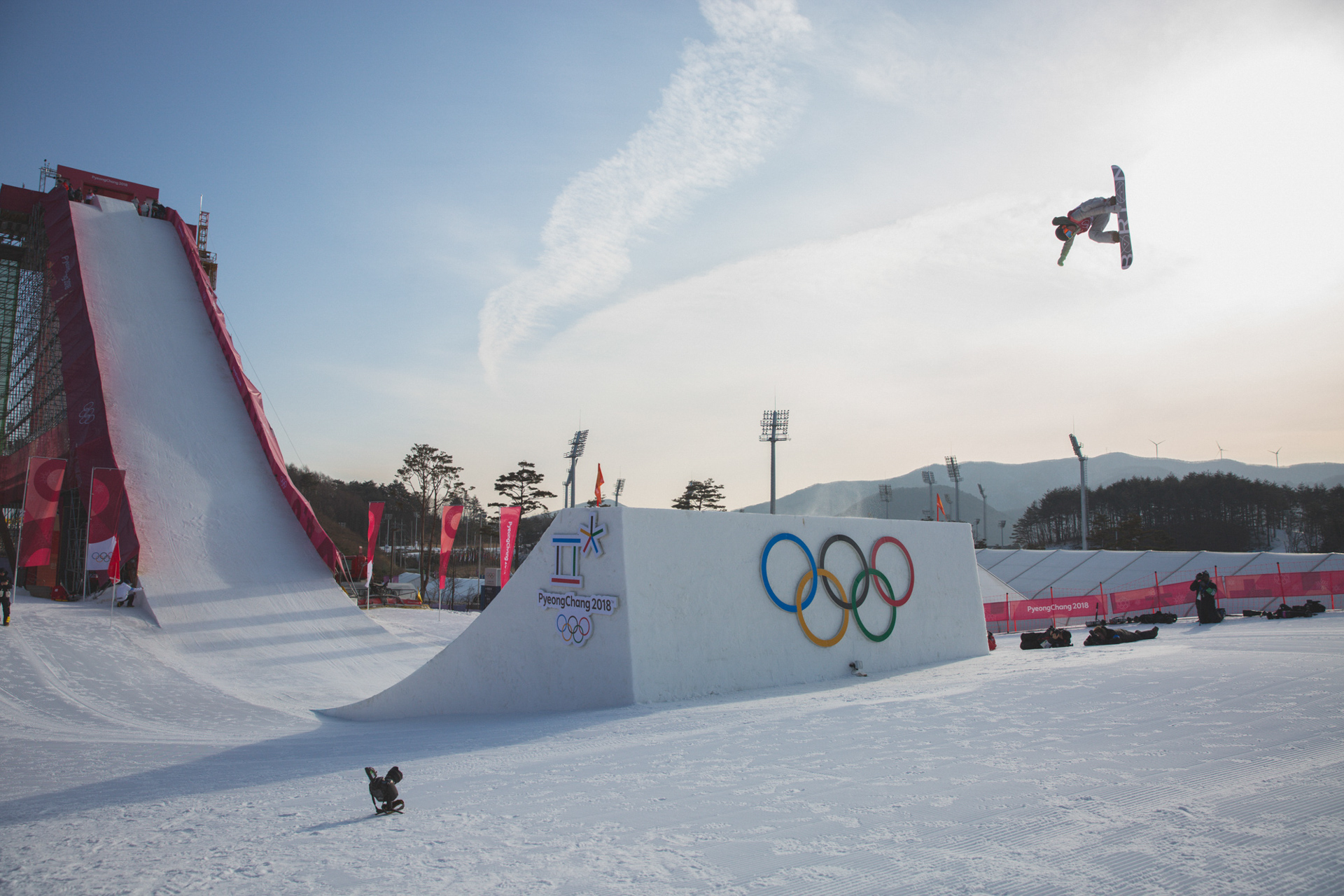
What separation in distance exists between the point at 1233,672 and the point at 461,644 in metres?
8.08

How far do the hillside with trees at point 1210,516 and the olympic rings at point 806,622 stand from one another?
44.3 meters

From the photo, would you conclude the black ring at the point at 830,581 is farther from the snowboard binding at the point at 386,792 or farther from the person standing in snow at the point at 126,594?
the person standing in snow at the point at 126,594

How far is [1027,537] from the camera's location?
8244cm

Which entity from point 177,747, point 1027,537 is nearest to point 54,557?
point 177,747

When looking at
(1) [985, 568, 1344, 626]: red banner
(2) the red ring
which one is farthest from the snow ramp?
(1) [985, 568, 1344, 626]: red banner

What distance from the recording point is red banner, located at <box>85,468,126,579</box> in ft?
42.2

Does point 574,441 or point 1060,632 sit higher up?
point 574,441

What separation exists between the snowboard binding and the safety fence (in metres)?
16.6

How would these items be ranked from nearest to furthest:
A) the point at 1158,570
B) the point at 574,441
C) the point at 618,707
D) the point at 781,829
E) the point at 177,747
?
the point at 781,829 < the point at 177,747 < the point at 618,707 < the point at 1158,570 < the point at 574,441

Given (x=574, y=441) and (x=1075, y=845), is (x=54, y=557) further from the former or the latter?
(x=574, y=441)

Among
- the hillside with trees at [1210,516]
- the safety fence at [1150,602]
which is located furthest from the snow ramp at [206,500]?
the hillside with trees at [1210,516]

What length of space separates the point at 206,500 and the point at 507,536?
6.77 metres

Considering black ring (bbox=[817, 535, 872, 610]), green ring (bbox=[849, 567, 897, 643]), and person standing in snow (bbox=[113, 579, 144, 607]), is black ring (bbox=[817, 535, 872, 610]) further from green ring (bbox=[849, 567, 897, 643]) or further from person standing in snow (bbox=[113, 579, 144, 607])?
person standing in snow (bbox=[113, 579, 144, 607])

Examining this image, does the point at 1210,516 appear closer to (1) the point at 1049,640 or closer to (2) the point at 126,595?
(1) the point at 1049,640
